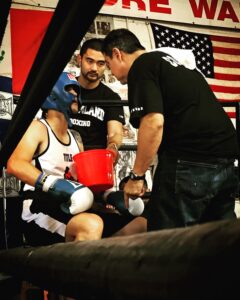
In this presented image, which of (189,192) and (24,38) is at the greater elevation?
(24,38)

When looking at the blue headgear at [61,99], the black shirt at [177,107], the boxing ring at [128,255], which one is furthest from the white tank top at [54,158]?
the boxing ring at [128,255]

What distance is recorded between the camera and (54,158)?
2197mm

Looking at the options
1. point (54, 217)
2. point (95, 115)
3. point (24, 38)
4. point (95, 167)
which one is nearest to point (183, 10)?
point (24, 38)

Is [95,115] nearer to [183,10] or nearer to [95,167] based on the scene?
[95,167]

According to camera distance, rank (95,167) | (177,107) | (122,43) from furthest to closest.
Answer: (122,43) < (95,167) < (177,107)

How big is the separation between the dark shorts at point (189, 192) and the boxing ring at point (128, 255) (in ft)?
3.47

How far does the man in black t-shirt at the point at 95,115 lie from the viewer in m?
2.70

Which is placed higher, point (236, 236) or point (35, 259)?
point (236, 236)

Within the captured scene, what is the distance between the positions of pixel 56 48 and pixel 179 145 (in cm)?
143

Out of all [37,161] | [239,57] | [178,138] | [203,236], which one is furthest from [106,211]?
[239,57]

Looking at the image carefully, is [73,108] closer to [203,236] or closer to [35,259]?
[35,259]

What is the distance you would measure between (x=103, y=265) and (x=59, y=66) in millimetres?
250

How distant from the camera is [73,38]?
1.52 ft

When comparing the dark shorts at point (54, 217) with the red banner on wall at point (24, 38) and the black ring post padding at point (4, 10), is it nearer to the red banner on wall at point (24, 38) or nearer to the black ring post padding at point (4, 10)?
the black ring post padding at point (4, 10)
